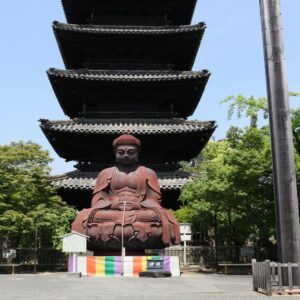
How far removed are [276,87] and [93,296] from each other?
A: 587cm

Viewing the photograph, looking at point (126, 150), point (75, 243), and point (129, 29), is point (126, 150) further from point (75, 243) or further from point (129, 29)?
point (129, 29)

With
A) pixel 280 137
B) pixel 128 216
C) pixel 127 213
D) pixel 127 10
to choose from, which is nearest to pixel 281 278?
pixel 280 137

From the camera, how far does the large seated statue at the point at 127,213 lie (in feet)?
53.2

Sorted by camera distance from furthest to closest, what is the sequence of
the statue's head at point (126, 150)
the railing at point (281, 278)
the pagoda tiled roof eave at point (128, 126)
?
the pagoda tiled roof eave at point (128, 126), the statue's head at point (126, 150), the railing at point (281, 278)

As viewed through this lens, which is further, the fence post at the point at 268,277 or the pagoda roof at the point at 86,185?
the pagoda roof at the point at 86,185

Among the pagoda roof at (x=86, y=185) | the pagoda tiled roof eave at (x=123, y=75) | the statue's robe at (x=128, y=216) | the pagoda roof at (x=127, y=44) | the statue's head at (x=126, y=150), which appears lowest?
the statue's robe at (x=128, y=216)

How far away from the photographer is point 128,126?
21422mm

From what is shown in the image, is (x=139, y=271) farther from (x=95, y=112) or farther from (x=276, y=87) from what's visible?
(x=95, y=112)

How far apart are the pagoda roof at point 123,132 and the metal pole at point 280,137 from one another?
10724 millimetres

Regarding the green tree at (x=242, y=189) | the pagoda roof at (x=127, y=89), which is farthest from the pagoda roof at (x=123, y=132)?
the green tree at (x=242, y=189)

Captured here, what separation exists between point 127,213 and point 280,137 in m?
8.13

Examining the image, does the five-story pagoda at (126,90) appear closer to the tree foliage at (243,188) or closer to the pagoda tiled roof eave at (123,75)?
the pagoda tiled roof eave at (123,75)

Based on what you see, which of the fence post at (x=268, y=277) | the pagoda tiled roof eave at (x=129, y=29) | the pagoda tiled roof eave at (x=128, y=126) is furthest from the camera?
the pagoda tiled roof eave at (x=129, y=29)

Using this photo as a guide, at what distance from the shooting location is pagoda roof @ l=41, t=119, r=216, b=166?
68.3 feet
